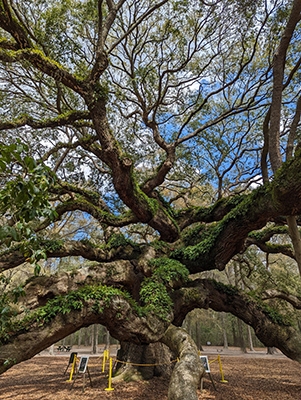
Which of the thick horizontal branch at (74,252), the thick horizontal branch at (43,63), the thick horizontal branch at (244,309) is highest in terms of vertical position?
the thick horizontal branch at (43,63)

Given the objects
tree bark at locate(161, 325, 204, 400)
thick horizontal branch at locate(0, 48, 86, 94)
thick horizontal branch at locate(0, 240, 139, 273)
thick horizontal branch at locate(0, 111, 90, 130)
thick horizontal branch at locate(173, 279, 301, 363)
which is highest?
thick horizontal branch at locate(0, 48, 86, 94)

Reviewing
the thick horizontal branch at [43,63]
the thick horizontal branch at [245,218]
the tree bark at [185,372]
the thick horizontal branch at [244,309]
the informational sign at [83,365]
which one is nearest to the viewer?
the tree bark at [185,372]

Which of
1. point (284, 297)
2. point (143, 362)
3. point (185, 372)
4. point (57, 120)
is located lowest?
point (143, 362)

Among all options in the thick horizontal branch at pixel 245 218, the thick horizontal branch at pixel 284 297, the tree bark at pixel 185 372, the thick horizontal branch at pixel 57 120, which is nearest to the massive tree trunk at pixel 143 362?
the thick horizontal branch at pixel 245 218

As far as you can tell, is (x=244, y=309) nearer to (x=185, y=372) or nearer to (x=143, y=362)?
(x=143, y=362)

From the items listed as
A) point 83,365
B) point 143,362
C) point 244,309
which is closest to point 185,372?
point 83,365

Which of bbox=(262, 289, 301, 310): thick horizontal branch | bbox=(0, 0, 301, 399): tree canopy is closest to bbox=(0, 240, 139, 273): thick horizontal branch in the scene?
bbox=(0, 0, 301, 399): tree canopy

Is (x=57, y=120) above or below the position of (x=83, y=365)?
above

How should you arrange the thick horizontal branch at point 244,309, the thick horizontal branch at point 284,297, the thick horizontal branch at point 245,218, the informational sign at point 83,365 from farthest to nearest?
1. the thick horizontal branch at point 284,297
2. the thick horizontal branch at point 244,309
3. the informational sign at point 83,365
4. the thick horizontal branch at point 245,218

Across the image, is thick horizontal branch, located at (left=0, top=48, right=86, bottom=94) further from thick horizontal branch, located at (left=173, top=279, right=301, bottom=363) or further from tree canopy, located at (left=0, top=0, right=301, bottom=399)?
thick horizontal branch, located at (left=173, top=279, right=301, bottom=363)

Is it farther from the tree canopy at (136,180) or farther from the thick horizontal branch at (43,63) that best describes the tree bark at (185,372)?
the thick horizontal branch at (43,63)

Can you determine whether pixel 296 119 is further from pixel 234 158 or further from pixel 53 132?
pixel 53 132

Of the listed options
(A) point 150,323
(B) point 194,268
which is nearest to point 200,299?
(B) point 194,268

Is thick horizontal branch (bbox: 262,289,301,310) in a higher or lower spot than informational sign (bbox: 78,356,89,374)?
higher
